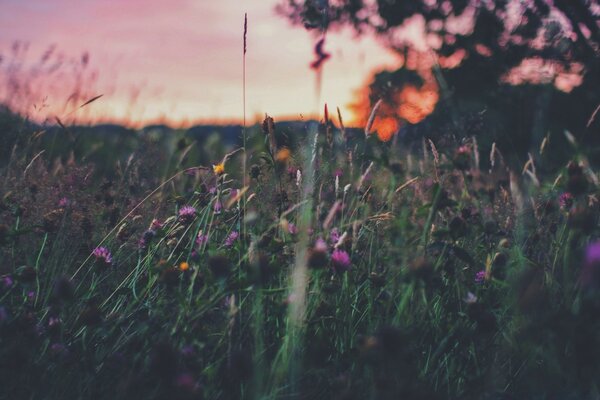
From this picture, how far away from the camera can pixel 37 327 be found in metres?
1.58

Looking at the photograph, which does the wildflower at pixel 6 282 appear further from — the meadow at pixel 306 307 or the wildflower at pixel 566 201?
the wildflower at pixel 566 201

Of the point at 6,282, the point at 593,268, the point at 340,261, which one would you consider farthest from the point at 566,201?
the point at 6,282

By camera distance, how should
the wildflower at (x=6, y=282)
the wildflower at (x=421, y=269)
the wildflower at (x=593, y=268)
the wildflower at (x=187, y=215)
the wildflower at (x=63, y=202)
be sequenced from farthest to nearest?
the wildflower at (x=63, y=202), the wildflower at (x=187, y=215), the wildflower at (x=6, y=282), the wildflower at (x=421, y=269), the wildflower at (x=593, y=268)

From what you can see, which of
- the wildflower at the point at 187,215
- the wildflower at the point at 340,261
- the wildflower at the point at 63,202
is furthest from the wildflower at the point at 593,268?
the wildflower at the point at 63,202

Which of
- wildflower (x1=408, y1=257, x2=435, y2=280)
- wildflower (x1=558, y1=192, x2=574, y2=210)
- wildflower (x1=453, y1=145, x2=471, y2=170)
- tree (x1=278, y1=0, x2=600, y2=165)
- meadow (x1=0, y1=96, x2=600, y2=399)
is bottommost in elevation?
meadow (x1=0, y1=96, x2=600, y2=399)

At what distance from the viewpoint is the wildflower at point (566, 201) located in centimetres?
203

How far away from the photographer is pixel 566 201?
81.2 inches

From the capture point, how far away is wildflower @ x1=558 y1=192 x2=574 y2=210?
6.64 feet

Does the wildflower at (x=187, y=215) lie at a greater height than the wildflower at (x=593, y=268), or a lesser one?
lesser

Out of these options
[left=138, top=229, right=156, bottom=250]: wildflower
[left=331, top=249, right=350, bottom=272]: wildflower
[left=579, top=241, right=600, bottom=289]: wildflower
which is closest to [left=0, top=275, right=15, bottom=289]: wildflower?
[left=138, top=229, right=156, bottom=250]: wildflower

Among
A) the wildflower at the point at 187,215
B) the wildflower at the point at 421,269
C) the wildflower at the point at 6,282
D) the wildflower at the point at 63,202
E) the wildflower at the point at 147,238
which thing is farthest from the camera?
the wildflower at the point at 63,202

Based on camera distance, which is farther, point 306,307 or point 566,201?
point 566,201

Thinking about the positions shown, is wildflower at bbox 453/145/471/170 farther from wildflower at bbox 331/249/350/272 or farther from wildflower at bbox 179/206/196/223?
wildflower at bbox 179/206/196/223

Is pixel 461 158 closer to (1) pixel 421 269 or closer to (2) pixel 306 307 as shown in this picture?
(1) pixel 421 269
